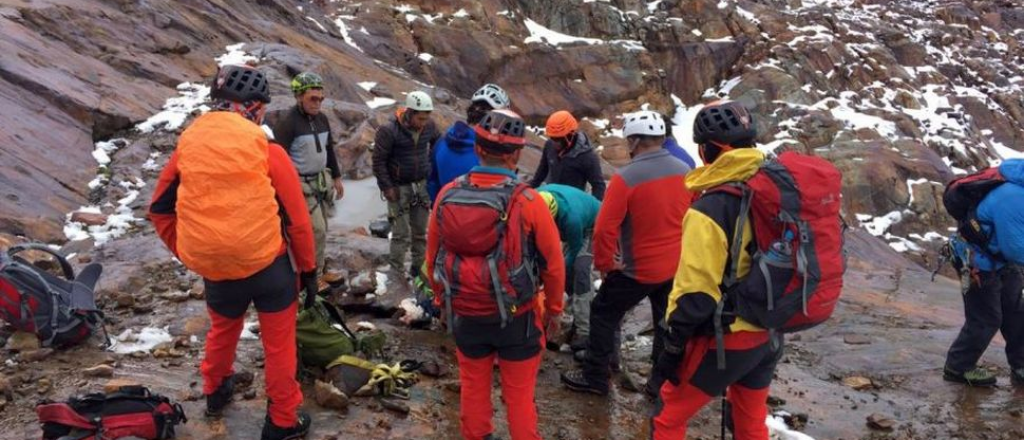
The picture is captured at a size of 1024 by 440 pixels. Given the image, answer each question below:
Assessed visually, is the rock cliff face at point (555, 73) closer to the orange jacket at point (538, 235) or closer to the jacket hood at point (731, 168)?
the orange jacket at point (538, 235)

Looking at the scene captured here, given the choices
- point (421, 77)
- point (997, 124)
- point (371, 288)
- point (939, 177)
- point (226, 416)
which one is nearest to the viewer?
point (226, 416)

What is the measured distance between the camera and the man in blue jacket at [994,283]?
17.7 ft

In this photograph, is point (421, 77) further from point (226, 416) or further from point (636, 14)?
point (226, 416)

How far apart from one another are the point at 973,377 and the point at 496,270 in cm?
506

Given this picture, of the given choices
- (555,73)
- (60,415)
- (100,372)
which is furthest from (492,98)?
(555,73)

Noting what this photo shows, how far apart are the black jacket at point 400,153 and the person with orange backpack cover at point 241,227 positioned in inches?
120

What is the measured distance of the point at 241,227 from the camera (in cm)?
374

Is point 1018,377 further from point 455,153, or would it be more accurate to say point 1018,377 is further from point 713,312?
point 455,153

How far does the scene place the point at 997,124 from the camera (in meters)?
34.4

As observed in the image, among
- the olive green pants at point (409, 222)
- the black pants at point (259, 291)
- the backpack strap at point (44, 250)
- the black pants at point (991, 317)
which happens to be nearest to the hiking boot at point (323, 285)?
the olive green pants at point (409, 222)

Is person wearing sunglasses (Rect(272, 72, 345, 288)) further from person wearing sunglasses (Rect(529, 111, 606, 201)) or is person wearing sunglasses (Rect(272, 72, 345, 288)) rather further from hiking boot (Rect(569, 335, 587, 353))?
hiking boot (Rect(569, 335, 587, 353))

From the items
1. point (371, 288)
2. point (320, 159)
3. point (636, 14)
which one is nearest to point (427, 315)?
point (371, 288)

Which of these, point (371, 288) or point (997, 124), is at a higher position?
point (371, 288)

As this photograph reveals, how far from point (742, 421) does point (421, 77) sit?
24240 millimetres
